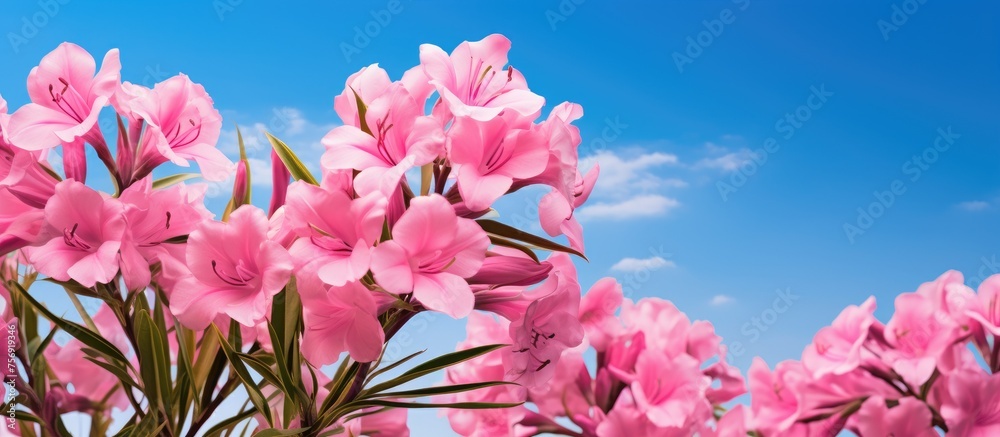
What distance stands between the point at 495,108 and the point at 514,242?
0.63ft

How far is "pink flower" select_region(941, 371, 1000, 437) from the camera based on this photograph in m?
1.70

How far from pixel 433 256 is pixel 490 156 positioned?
148 millimetres

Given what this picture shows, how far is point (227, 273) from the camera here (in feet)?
3.56

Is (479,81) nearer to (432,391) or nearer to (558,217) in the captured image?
(558,217)

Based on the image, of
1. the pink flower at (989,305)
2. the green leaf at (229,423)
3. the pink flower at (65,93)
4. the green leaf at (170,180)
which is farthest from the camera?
the pink flower at (989,305)

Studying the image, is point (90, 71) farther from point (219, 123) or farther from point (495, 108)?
point (495, 108)

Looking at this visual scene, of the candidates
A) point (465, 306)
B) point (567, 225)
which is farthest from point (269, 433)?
point (567, 225)

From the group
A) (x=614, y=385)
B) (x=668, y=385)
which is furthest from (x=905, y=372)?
(x=614, y=385)

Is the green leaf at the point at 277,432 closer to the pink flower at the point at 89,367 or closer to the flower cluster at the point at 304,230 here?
the flower cluster at the point at 304,230

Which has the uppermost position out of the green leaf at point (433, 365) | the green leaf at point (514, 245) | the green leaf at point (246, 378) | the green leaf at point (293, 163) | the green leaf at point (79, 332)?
the green leaf at point (293, 163)

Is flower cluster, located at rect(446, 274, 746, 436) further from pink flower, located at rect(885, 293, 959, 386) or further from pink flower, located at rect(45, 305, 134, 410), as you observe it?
pink flower, located at rect(45, 305, 134, 410)

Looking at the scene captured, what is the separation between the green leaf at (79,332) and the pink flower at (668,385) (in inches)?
35.7

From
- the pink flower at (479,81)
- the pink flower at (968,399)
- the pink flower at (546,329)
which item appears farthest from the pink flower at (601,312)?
the pink flower at (968,399)

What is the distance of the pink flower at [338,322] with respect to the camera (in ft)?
3.34
